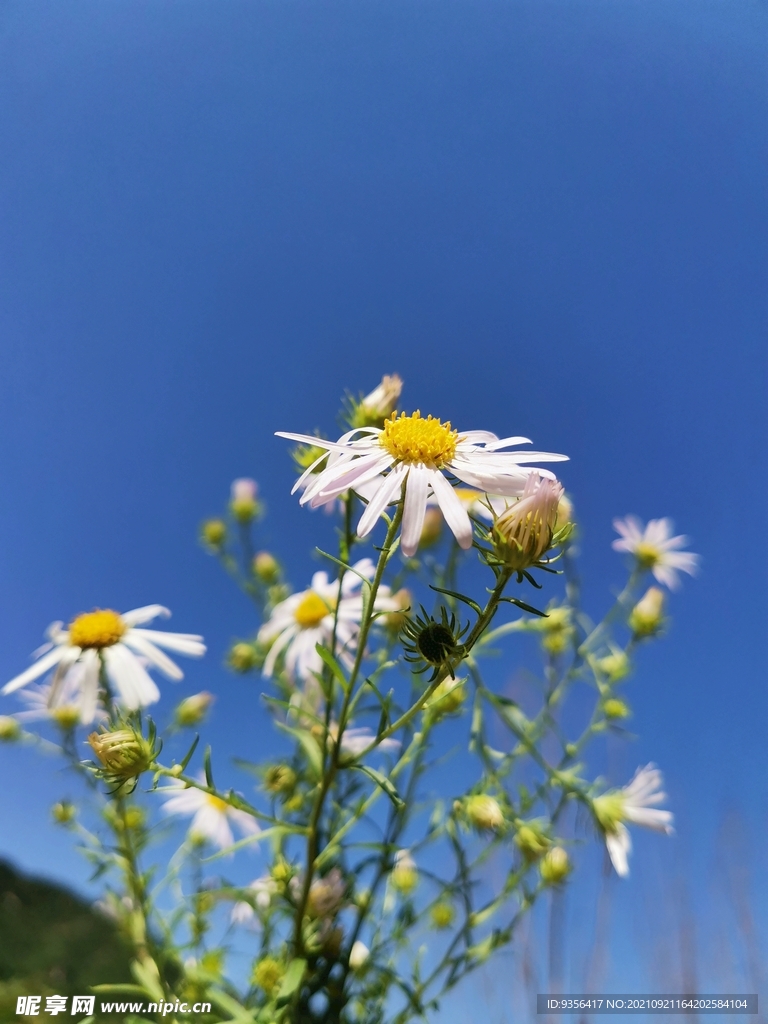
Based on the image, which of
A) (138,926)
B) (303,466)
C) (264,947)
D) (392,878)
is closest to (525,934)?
(392,878)

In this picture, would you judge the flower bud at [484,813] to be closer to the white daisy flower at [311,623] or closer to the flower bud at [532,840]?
the flower bud at [532,840]

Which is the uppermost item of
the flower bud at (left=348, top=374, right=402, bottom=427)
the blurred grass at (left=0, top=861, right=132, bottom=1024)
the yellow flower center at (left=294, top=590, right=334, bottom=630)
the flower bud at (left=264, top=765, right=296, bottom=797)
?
the flower bud at (left=348, top=374, right=402, bottom=427)

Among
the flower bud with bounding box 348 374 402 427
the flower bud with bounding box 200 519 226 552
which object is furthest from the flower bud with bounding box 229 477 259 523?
the flower bud with bounding box 348 374 402 427

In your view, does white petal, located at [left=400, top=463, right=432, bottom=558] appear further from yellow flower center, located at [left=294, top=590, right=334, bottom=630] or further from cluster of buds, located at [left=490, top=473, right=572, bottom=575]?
yellow flower center, located at [left=294, top=590, right=334, bottom=630]

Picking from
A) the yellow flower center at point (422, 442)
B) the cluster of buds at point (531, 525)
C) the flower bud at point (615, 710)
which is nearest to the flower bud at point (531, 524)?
the cluster of buds at point (531, 525)

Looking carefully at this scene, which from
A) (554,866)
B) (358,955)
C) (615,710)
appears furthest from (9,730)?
(615,710)

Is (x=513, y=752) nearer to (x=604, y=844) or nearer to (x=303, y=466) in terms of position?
(x=604, y=844)
